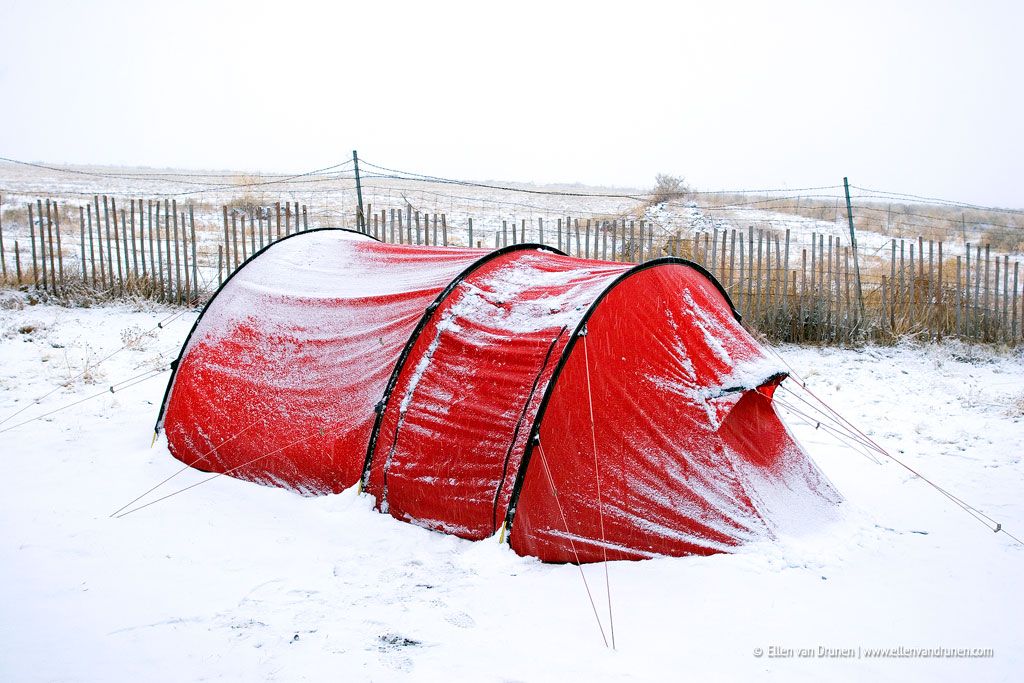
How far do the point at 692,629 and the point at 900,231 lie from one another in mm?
20038

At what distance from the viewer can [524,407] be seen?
4.02 meters

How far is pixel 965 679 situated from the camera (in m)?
3.03

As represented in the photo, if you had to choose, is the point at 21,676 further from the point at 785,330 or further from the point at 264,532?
the point at 785,330

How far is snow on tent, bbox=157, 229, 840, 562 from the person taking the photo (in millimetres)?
3906

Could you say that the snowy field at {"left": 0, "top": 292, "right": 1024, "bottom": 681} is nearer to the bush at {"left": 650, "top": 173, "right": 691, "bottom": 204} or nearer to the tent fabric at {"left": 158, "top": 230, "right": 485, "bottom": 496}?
the tent fabric at {"left": 158, "top": 230, "right": 485, "bottom": 496}

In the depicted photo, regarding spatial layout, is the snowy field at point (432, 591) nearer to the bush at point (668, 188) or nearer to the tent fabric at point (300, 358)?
the tent fabric at point (300, 358)

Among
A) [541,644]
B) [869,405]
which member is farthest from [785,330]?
[541,644]

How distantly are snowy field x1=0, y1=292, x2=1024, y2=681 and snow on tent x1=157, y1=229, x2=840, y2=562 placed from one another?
0.65 feet

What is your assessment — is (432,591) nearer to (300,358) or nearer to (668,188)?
(300,358)

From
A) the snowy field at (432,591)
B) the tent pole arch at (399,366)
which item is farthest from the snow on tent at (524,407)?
the snowy field at (432,591)

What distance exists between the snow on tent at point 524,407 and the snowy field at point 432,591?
20 centimetres

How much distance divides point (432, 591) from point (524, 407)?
1.08 metres

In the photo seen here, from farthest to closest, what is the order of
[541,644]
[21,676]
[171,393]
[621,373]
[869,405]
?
[869,405], [171,393], [621,373], [541,644], [21,676]

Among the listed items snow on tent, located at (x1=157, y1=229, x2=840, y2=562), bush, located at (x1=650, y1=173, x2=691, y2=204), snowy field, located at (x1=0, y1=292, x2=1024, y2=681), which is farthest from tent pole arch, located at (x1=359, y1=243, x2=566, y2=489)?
bush, located at (x1=650, y1=173, x2=691, y2=204)
